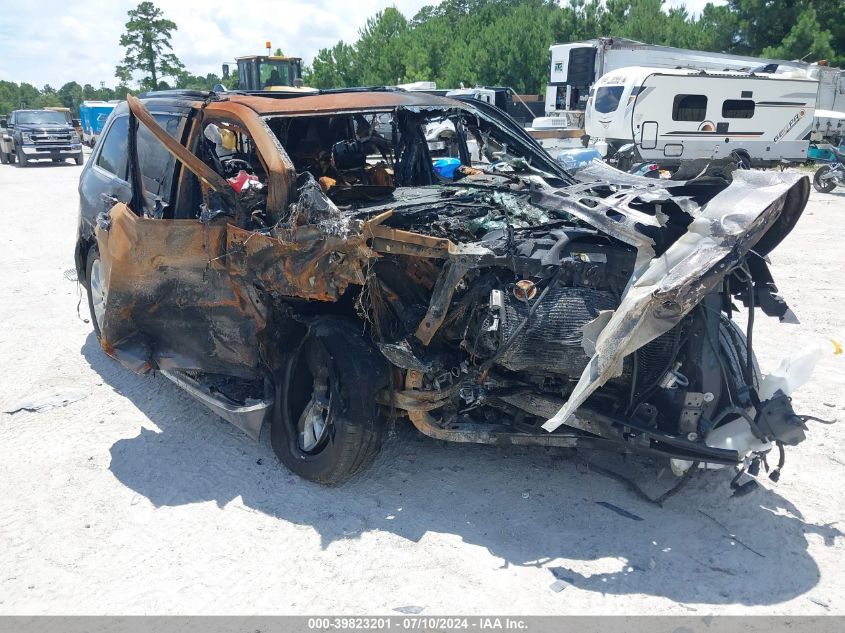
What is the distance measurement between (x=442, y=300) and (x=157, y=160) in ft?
8.25

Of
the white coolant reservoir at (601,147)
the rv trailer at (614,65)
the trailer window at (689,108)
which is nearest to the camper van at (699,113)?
the trailer window at (689,108)

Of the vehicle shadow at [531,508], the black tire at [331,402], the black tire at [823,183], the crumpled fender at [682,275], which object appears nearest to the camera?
the crumpled fender at [682,275]

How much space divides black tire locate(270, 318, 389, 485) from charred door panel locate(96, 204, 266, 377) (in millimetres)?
313

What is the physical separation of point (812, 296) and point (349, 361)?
18.4 ft

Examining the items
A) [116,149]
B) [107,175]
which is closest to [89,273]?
[107,175]

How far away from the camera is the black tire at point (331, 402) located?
3.67m

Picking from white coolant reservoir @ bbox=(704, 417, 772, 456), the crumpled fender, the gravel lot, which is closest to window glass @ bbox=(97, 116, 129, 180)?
the gravel lot

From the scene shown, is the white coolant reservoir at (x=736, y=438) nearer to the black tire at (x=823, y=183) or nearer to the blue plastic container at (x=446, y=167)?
the blue plastic container at (x=446, y=167)

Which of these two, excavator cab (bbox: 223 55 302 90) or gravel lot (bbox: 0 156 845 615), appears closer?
gravel lot (bbox: 0 156 845 615)

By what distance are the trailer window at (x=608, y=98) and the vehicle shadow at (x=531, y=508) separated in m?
14.6

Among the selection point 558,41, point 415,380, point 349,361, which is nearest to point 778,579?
point 415,380

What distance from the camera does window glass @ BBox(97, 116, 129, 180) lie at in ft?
17.6

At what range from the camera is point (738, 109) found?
17.4m

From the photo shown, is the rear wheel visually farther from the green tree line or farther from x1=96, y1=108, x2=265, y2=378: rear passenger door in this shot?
the green tree line
